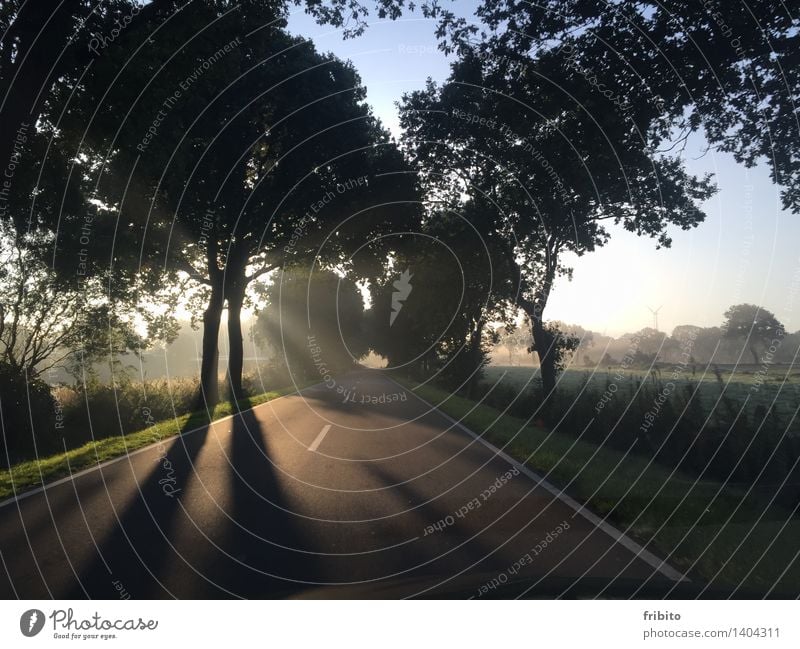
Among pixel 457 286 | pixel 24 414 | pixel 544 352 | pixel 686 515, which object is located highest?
pixel 457 286

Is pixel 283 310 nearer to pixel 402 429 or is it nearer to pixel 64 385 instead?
pixel 64 385

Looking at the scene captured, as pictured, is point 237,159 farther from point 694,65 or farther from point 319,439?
point 694,65

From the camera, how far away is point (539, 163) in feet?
49.1

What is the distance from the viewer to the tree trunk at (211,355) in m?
23.6

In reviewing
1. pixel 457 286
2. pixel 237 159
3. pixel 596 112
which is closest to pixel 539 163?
pixel 596 112

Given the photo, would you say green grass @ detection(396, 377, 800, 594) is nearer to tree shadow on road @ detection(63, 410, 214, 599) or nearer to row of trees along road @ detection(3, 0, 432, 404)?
tree shadow on road @ detection(63, 410, 214, 599)

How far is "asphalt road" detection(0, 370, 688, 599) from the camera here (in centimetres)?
407

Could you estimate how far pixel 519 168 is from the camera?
58.6 feet

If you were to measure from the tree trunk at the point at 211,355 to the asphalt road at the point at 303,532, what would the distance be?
1355 centimetres

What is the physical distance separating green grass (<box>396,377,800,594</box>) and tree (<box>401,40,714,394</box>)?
6.53m

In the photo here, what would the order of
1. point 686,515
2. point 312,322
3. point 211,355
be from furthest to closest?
point 312,322 → point 211,355 → point 686,515

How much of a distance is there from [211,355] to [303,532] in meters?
20.0

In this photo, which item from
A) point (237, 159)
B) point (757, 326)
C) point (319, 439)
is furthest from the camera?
point (237, 159)

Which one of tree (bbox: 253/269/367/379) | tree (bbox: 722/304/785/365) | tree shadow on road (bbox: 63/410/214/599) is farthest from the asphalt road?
tree (bbox: 253/269/367/379)
